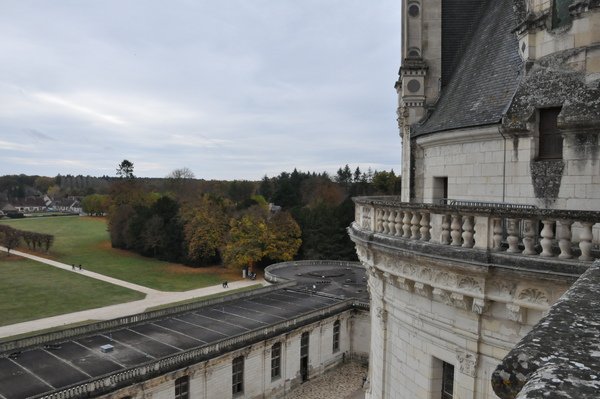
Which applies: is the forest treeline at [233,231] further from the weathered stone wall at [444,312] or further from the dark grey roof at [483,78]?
the weathered stone wall at [444,312]

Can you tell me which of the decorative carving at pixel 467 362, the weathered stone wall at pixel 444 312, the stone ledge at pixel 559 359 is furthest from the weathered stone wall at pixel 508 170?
the stone ledge at pixel 559 359

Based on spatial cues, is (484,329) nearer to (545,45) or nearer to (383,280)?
(383,280)

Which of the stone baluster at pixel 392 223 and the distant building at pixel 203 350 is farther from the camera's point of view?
the distant building at pixel 203 350

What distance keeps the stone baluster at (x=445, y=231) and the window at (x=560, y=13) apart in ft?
15.5

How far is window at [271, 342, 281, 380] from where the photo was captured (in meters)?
28.6

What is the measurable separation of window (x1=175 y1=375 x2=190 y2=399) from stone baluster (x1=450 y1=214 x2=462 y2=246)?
18.1 metres

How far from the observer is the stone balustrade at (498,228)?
683 centimetres

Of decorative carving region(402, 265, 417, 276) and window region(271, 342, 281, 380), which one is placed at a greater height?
decorative carving region(402, 265, 417, 276)

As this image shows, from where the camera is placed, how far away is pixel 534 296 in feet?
24.3

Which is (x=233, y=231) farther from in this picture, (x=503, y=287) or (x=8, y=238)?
(x=503, y=287)

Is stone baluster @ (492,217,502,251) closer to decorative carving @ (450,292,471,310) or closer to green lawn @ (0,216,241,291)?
decorative carving @ (450,292,471,310)

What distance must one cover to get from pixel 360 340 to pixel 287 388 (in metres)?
7.93

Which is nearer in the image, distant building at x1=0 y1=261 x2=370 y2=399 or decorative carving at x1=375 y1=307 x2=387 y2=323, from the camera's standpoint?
decorative carving at x1=375 y1=307 x2=387 y2=323

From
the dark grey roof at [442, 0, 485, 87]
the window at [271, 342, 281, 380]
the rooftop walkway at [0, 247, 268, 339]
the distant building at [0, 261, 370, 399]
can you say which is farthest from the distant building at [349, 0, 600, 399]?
the rooftop walkway at [0, 247, 268, 339]
